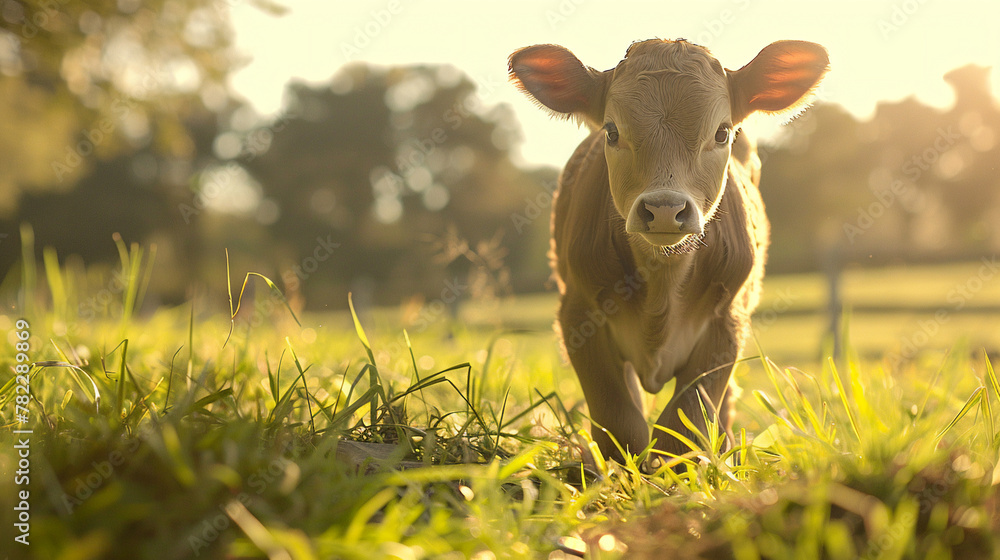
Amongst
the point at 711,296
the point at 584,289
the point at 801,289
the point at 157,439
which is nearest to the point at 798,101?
the point at 711,296

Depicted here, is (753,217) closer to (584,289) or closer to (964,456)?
(584,289)

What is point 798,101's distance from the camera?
9.77ft

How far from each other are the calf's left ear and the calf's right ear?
25.5 inches

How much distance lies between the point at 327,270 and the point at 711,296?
33.3 metres

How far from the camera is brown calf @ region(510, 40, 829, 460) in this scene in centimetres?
257

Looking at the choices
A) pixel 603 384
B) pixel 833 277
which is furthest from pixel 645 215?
pixel 833 277

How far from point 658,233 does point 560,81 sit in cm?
115

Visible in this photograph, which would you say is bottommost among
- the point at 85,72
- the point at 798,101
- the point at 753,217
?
the point at 753,217

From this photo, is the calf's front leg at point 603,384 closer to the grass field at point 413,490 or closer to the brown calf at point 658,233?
the brown calf at point 658,233

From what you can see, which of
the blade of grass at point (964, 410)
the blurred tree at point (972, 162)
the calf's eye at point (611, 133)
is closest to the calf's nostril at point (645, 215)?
the calf's eye at point (611, 133)

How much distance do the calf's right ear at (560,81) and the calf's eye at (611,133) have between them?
344 mm

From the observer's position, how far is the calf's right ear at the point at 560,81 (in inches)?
118

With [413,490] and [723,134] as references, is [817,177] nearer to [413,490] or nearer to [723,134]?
[723,134]

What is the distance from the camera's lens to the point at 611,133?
2.74 meters
